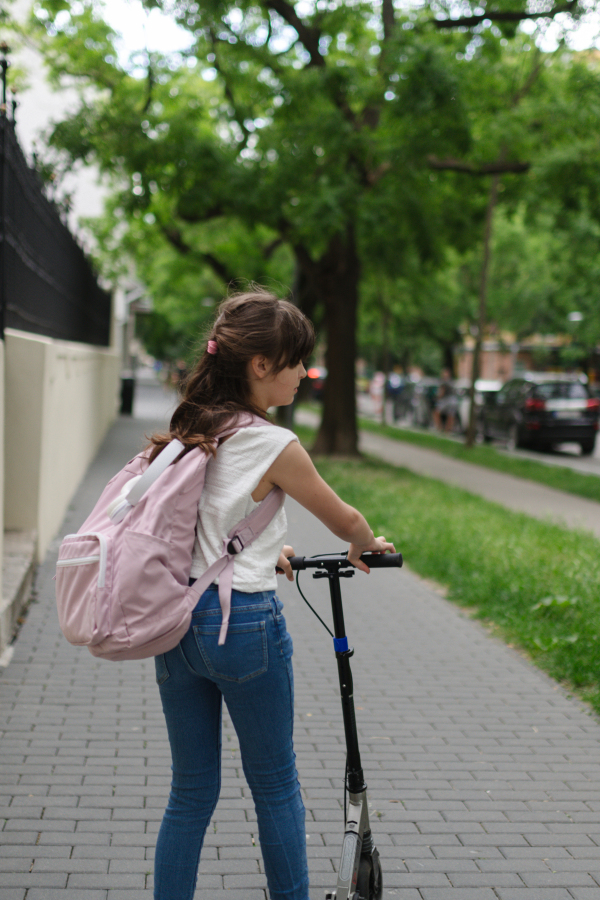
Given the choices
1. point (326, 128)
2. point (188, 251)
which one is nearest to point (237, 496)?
point (326, 128)

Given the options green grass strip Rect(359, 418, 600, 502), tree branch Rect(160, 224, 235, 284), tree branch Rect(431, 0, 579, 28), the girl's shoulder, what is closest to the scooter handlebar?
the girl's shoulder

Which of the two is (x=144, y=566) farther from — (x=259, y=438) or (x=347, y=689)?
(x=347, y=689)

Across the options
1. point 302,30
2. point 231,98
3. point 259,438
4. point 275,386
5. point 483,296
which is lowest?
point 259,438

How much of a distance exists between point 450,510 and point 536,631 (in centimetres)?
486

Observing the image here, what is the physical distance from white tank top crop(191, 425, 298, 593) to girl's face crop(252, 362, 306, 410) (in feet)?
0.33

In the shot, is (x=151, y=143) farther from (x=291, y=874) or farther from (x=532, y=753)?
(x=291, y=874)

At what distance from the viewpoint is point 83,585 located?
2092 millimetres

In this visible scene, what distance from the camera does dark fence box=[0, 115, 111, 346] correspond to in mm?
5930

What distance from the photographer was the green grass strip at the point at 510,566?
5.65 m

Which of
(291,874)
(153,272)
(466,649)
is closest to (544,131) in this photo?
(466,649)

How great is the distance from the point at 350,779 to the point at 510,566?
5233mm

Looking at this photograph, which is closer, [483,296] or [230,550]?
[230,550]

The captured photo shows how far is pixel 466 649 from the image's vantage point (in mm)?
5863

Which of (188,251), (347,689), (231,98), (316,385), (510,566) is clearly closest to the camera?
(347,689)
